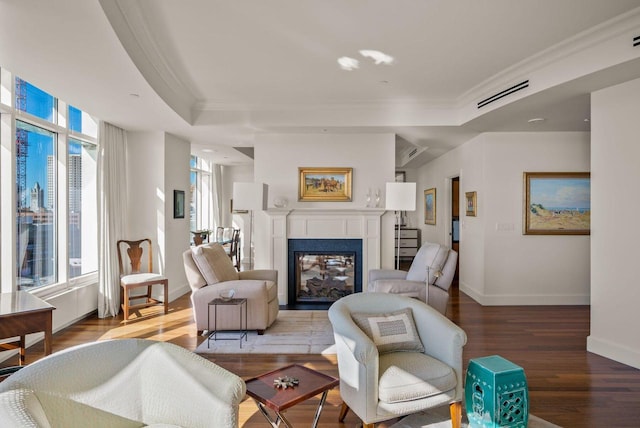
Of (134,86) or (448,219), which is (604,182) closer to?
(448,219)

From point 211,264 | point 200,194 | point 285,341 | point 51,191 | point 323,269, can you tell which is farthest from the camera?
point 200,194

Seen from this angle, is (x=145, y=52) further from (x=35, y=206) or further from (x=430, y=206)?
(x=430, y=206)

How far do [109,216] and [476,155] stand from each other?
5470 mm

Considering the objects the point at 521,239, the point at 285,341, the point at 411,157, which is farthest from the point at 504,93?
the point at 411,157

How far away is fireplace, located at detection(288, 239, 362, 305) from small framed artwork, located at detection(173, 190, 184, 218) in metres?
1.97

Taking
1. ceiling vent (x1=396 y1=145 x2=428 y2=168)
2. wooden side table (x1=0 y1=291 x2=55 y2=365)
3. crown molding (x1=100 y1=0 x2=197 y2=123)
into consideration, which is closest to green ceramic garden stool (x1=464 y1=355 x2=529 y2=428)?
wooden side table (x1=0 y1=291 x2=55 y2=365)

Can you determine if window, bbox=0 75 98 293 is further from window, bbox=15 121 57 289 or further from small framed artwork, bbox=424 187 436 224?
small framed artwork, bbox=424 187 436 224

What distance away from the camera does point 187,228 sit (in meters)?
6.80

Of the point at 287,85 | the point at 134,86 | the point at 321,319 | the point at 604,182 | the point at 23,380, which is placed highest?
the point at 287,85

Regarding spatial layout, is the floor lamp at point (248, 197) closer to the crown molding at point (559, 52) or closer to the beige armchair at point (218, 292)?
the beige armchair at point (218, 292)

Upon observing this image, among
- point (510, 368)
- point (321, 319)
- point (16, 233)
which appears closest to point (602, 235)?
point (510, 368)

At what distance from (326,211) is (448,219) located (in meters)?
2.99

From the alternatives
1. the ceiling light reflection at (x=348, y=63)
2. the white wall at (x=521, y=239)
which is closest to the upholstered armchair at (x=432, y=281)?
the white wall at (x=521, y=239)

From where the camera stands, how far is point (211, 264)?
171 inches
